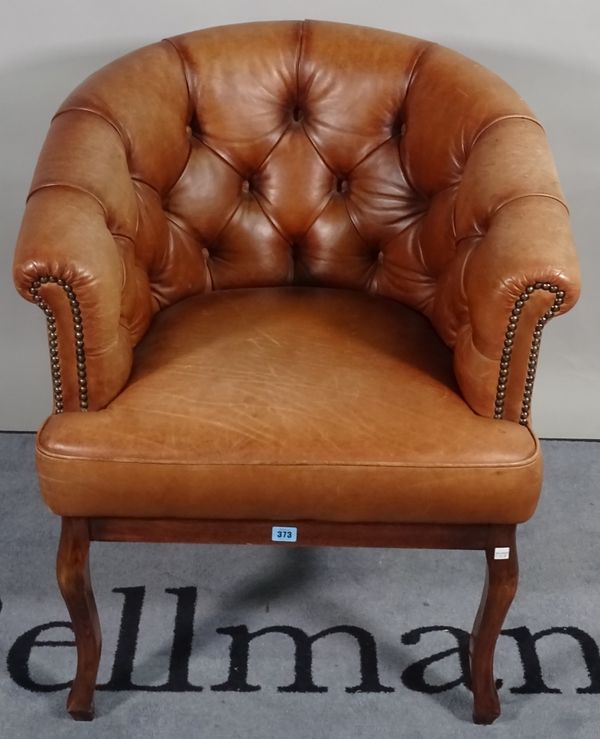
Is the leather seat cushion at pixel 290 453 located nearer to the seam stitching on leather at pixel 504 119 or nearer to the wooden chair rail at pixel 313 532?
the wooden chair rail at pixel 313 532

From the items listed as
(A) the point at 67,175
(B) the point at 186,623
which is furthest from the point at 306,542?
(A) the point at 67,175

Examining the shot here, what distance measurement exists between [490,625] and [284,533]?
0.33 meters

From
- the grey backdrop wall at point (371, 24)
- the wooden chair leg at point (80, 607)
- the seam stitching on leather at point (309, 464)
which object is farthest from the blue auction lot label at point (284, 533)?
the grey backdrop wall at point (371, 24)

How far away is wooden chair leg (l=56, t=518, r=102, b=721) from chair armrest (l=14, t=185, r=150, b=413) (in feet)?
0.58

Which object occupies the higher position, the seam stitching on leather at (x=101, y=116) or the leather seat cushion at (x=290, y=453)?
the seam stitching on leather at (x=101, y=116)

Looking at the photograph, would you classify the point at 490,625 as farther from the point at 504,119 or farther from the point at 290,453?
the point at 504,119

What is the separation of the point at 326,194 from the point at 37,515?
0.80m

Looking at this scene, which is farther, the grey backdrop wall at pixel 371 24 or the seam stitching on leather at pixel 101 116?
the grey backdrop wall at pixel 371 24

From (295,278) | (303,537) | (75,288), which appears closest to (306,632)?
(303,537)

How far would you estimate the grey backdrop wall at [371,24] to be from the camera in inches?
78.9

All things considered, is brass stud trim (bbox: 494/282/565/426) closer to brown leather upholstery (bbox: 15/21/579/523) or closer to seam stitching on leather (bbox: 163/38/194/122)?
brown leather upholstery (bbox: 15/21/579/523)

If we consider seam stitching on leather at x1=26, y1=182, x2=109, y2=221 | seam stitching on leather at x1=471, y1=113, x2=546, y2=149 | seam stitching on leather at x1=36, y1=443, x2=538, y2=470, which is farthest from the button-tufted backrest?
seam stitching on leather at x1=36, y1=443, x2=538, y2=470

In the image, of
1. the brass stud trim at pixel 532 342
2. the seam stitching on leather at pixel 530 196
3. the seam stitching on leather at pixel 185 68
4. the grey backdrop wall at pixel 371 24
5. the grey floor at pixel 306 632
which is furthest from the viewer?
the grey backdrop wall at pixel 371 24

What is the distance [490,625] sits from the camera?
5.23 ft
